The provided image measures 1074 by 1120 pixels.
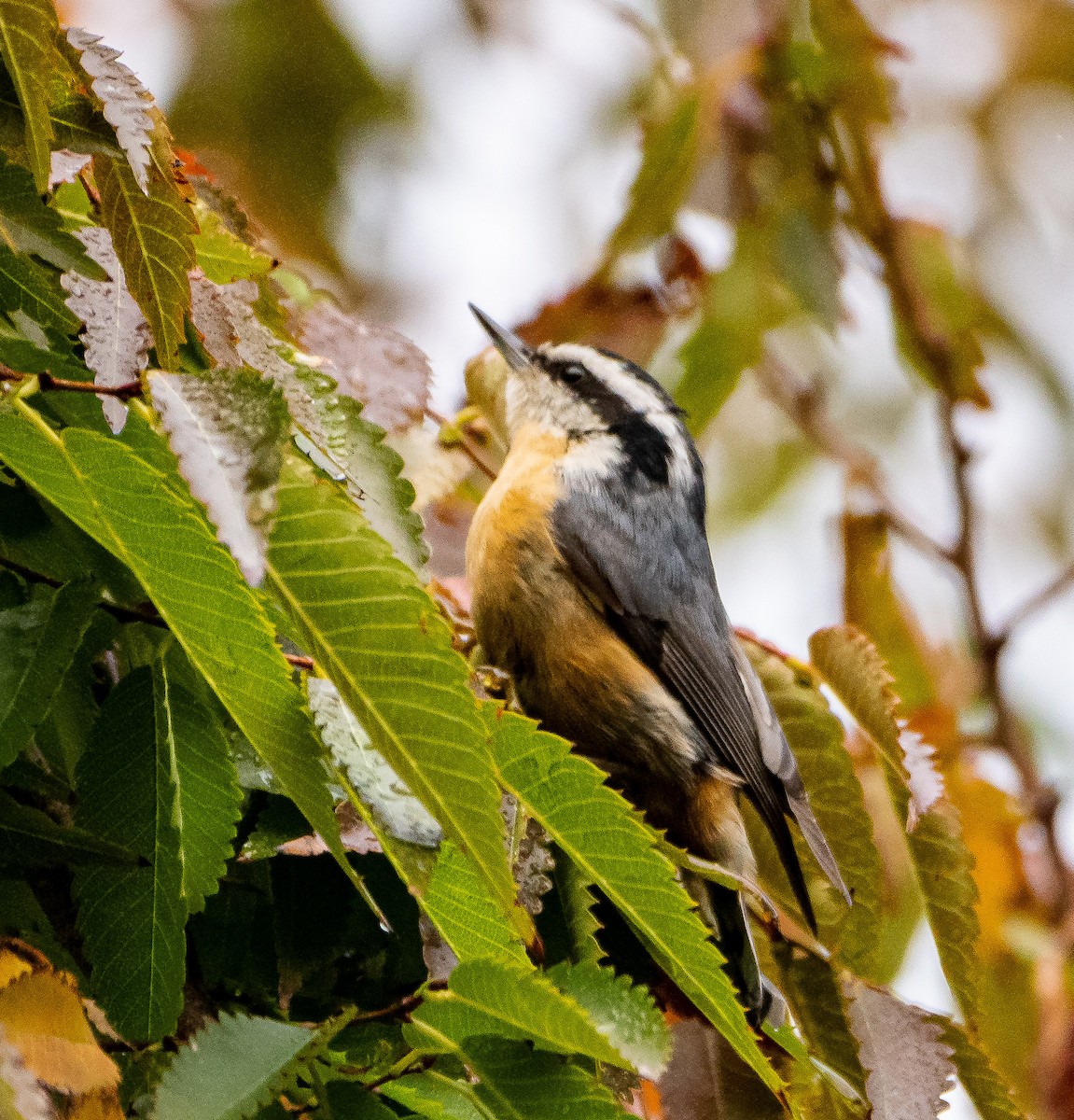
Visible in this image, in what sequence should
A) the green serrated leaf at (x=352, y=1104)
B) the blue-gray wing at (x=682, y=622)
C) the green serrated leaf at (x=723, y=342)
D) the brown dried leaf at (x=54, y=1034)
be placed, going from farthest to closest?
the green serrated leaf at (x=723, y=342) → the blue-gray wing at (x=682, y=622) → the green serrated leaf at (x=352, y=1104) → the brown dried leaf at (x=54, y=1034)

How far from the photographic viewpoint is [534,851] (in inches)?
55.7

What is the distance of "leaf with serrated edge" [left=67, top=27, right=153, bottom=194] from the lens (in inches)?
41.8

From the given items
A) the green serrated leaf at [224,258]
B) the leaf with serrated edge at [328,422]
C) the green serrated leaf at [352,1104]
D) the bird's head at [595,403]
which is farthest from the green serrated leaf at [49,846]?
the bird's head at [595,403]

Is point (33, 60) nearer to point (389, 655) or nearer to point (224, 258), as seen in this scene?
point (224, 258)

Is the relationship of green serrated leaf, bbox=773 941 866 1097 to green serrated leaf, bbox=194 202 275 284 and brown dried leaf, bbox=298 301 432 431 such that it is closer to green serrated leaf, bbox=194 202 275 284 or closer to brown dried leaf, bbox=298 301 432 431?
brown dried leaf, bbox=298 301 432 431

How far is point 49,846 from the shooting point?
3.80 feet

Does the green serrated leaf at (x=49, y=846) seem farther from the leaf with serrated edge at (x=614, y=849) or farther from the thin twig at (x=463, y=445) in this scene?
the thin twig at (x=463, y=445)

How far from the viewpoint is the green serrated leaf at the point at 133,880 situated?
1133mm

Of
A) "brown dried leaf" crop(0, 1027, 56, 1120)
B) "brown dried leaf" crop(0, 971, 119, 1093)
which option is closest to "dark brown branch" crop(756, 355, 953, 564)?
"brown dried leaf" crop(0, 971, 119, 1093)

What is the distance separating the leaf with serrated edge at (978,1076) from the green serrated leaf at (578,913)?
457 mm

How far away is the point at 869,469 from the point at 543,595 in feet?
6.51

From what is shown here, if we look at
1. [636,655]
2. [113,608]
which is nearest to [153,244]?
[113,608]

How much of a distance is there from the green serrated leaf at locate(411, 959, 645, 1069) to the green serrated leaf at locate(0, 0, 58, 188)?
718 millimetres

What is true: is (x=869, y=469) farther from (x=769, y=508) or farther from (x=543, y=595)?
(x=543, y=595)
